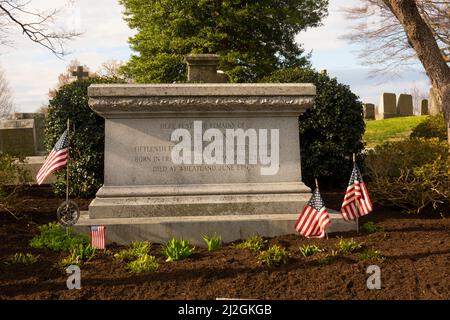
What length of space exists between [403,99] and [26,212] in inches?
1081

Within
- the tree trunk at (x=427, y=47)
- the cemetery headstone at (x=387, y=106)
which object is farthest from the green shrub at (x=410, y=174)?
the cemetery headstone at (x=387, y=106)

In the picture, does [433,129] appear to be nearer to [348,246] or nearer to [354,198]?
[354,198]

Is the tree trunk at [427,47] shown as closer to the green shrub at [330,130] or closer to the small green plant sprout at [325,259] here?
the green shrub at [330,130]

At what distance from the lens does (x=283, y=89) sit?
7.02 metres

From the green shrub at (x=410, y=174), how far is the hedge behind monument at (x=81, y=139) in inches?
214

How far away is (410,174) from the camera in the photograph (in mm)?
8430

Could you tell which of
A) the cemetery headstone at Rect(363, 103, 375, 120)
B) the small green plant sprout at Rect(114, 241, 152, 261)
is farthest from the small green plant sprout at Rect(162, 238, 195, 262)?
the cemetery headstone at Rect(363, 103, 375, 120)

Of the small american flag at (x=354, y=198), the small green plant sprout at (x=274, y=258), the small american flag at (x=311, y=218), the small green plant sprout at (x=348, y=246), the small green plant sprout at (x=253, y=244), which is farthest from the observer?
the small american flag at (x=354, y=198)

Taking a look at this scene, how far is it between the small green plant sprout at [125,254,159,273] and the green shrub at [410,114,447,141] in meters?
9.09

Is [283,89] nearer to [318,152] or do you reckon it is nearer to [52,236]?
[318,152]

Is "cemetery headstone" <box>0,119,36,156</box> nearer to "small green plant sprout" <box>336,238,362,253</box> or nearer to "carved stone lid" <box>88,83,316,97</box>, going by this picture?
"carved stone lid" <box>88,83,316,97</box>

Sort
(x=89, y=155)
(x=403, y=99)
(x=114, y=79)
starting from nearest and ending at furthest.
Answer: (x=89, y=155), (x=114, y=79), (x=403, y=99)

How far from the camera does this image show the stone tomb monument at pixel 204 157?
22.6 ft

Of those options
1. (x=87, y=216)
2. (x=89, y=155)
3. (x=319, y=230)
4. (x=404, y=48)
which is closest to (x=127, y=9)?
(x=404, y=48)
